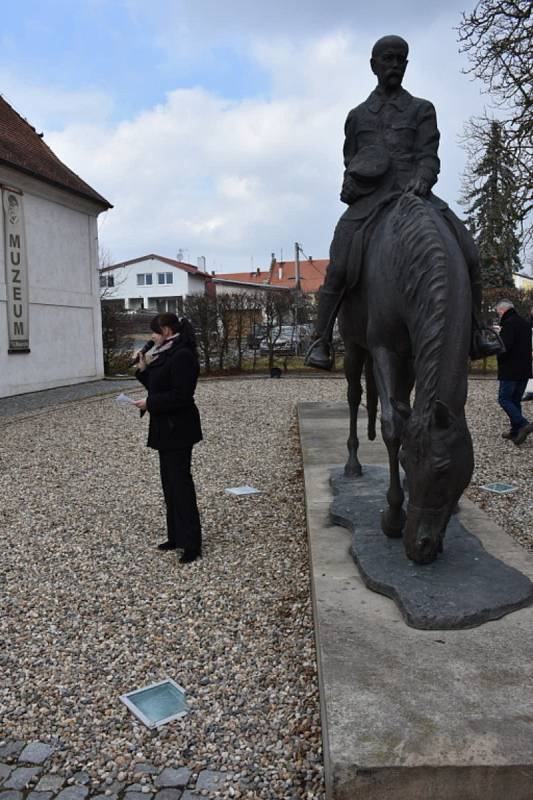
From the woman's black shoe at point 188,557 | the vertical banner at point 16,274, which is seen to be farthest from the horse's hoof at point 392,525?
the vertical banner at point 16,274

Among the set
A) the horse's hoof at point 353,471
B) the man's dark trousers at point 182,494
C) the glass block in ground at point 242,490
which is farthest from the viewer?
the glass block in ground at point 242,490

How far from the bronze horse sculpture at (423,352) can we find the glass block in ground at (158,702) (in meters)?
1.30

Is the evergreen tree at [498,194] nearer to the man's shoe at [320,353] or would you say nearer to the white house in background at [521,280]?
the man's shoe at [320,353]

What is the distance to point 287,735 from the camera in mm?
2549

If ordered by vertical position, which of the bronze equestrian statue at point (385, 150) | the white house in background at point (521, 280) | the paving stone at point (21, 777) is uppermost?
the white house in background at point (521, 280)

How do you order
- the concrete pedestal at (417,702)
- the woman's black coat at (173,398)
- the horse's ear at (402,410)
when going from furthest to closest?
the woman's black coat at (173,398)
the horse's ear at (402,410)
the concrete pedestal at (417,702)

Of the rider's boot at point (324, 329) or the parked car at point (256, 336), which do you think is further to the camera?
the parked car at point (256, 336)

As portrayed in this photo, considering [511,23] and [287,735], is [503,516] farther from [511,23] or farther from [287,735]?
[511,23]

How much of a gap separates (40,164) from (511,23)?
1224 centimetres

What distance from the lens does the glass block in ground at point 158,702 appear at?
2689mm

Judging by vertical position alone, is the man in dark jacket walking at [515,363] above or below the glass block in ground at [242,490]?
above

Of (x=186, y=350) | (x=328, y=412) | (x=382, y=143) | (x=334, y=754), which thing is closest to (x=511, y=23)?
(x=328, y=412)

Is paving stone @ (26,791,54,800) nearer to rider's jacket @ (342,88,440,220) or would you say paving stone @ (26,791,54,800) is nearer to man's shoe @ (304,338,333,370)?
man's shoe @ (304,338,333,370)

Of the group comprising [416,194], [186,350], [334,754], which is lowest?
[334,754]
